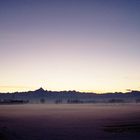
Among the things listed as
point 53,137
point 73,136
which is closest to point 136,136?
point 73,136

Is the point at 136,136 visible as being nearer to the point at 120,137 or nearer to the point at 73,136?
the point at 120,137

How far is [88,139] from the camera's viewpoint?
3425cm

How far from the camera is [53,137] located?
117ft

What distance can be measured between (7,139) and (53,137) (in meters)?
5.88

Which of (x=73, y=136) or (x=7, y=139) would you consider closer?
(x=7, y=139)

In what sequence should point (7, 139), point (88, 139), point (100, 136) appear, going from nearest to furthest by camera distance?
point (7, 139) → point (88, 139) → point (100, 136)

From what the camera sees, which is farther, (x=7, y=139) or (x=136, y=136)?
(x=136, y=136)

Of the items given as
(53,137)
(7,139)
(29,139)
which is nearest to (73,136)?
(53,137)

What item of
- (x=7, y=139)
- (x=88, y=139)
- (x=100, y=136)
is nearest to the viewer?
(x=7, y=139)

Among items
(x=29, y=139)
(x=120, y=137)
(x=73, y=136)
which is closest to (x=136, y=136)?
(x=120, y=137)

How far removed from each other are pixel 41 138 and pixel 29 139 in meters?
1.54

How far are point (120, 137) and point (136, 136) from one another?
6.34ft

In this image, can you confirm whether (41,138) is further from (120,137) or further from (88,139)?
(120,137)

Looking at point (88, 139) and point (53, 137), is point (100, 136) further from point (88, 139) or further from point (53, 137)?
point (53, 137)
